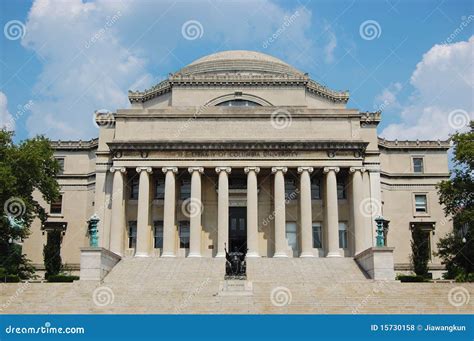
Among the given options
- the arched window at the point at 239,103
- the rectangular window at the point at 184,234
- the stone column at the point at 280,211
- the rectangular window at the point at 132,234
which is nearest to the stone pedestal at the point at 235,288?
the stone column at the point at 280,211

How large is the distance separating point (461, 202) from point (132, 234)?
25962mm

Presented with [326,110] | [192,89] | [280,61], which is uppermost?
[280,61]

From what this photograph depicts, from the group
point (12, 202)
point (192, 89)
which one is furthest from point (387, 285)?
point (192, 89)

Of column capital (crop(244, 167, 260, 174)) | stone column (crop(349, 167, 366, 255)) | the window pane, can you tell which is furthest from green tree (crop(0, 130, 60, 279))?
the window pane

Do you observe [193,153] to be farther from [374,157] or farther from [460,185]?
[460,185]

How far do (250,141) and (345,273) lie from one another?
13249 millimetres

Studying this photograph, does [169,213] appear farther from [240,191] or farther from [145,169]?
[240,191]

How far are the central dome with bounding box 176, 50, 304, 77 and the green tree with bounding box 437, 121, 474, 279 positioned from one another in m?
20.5

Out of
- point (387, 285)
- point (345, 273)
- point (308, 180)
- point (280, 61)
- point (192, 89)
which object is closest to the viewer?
point (387, 285)

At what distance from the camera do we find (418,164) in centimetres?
6050

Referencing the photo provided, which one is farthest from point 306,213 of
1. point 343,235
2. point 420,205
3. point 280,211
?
point 420,205

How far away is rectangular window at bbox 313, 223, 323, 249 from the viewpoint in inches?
2036

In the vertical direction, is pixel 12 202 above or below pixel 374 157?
below

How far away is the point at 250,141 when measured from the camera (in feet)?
164
